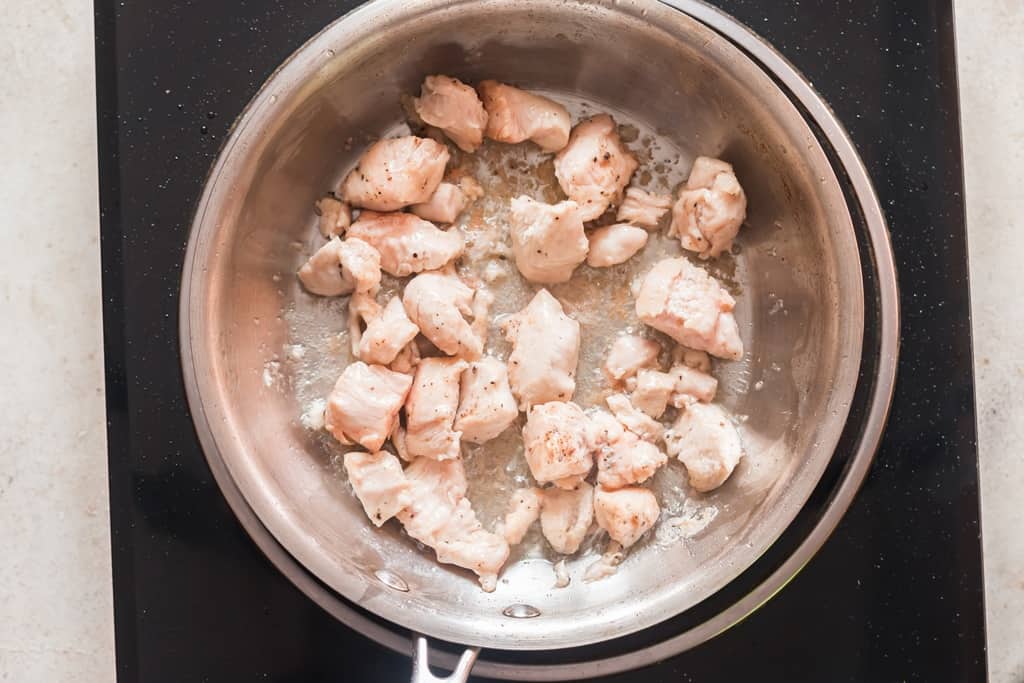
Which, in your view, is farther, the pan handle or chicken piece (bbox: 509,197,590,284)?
chicken piece (bbox: 509,197,590,284)

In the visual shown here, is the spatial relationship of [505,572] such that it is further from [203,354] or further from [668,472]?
[203,354]

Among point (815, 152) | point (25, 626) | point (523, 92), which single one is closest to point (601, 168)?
point (523, 92)

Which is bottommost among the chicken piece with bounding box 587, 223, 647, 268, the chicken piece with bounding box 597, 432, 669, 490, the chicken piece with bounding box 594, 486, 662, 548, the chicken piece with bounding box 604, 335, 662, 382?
the chicken piece with bounding box 594, 486, 662, 548

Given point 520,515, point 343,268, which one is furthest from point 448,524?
point 343,268

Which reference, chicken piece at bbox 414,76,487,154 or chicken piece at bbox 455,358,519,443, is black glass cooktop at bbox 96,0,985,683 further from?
chicken piece at bbox 455,358,519,443

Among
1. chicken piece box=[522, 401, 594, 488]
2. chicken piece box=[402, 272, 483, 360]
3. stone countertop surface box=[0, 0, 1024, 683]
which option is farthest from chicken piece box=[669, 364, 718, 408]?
stone countertop surface box=[0, 0, 1024, 683]

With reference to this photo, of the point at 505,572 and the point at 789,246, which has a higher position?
the point at 789,246

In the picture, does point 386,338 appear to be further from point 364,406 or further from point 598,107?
point 598,107
